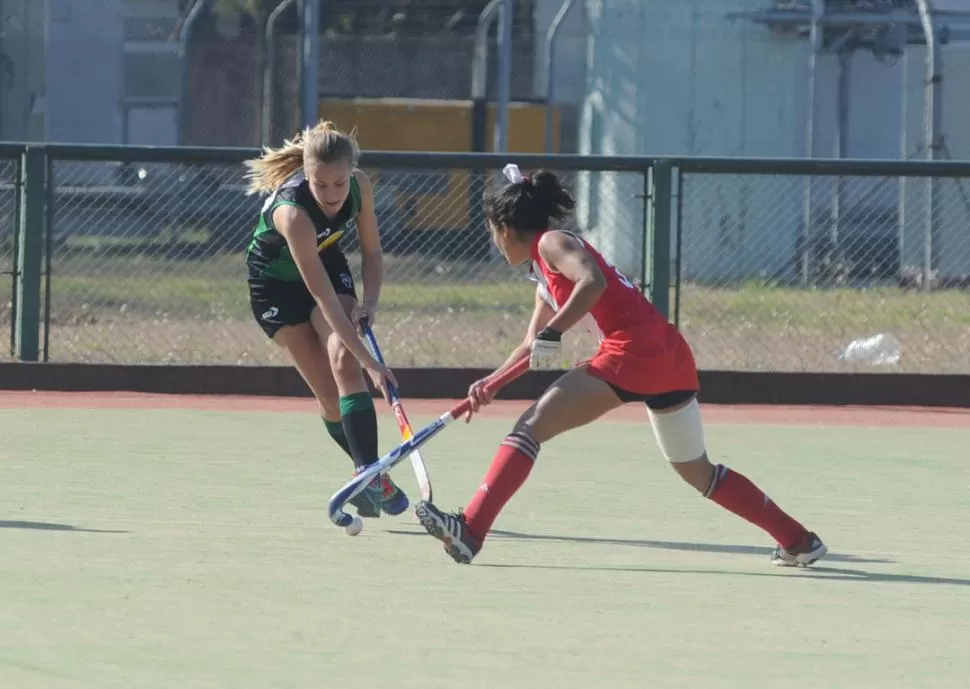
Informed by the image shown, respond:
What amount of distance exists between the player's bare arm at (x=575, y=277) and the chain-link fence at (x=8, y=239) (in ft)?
21.9

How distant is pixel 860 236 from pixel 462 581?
9.42m

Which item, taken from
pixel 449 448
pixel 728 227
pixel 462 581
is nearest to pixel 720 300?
pixel 728 227

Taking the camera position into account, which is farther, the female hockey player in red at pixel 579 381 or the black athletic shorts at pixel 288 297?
the black athletic shorts at pixel 288 297

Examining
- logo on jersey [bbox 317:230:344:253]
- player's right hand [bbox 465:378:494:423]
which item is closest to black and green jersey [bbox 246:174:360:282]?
logo on jersey [bbox 317:230:344:253]

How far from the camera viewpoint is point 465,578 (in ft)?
19.9

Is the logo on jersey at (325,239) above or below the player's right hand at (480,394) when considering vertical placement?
above

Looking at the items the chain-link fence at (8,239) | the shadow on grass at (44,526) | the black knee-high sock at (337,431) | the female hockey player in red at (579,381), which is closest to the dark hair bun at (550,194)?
the female hockey player in red at (579,381)

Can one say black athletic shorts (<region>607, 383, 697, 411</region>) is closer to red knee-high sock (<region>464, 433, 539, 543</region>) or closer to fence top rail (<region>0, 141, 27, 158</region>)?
red knee-high sock (<region>464, 433, 539, 543</region>)

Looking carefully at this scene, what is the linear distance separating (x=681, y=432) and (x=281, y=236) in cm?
182

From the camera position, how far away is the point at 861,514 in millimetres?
7723

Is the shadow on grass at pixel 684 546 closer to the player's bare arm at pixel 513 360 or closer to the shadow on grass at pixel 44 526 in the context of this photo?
the player's bare arm at pixel 513 360

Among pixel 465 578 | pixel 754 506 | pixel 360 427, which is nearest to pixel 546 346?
pixel 465 578

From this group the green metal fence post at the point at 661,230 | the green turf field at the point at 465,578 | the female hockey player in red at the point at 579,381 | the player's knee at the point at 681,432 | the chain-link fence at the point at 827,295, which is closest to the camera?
the green turf field at the point at 465,578

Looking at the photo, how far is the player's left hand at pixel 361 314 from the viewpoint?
7.14 meters
